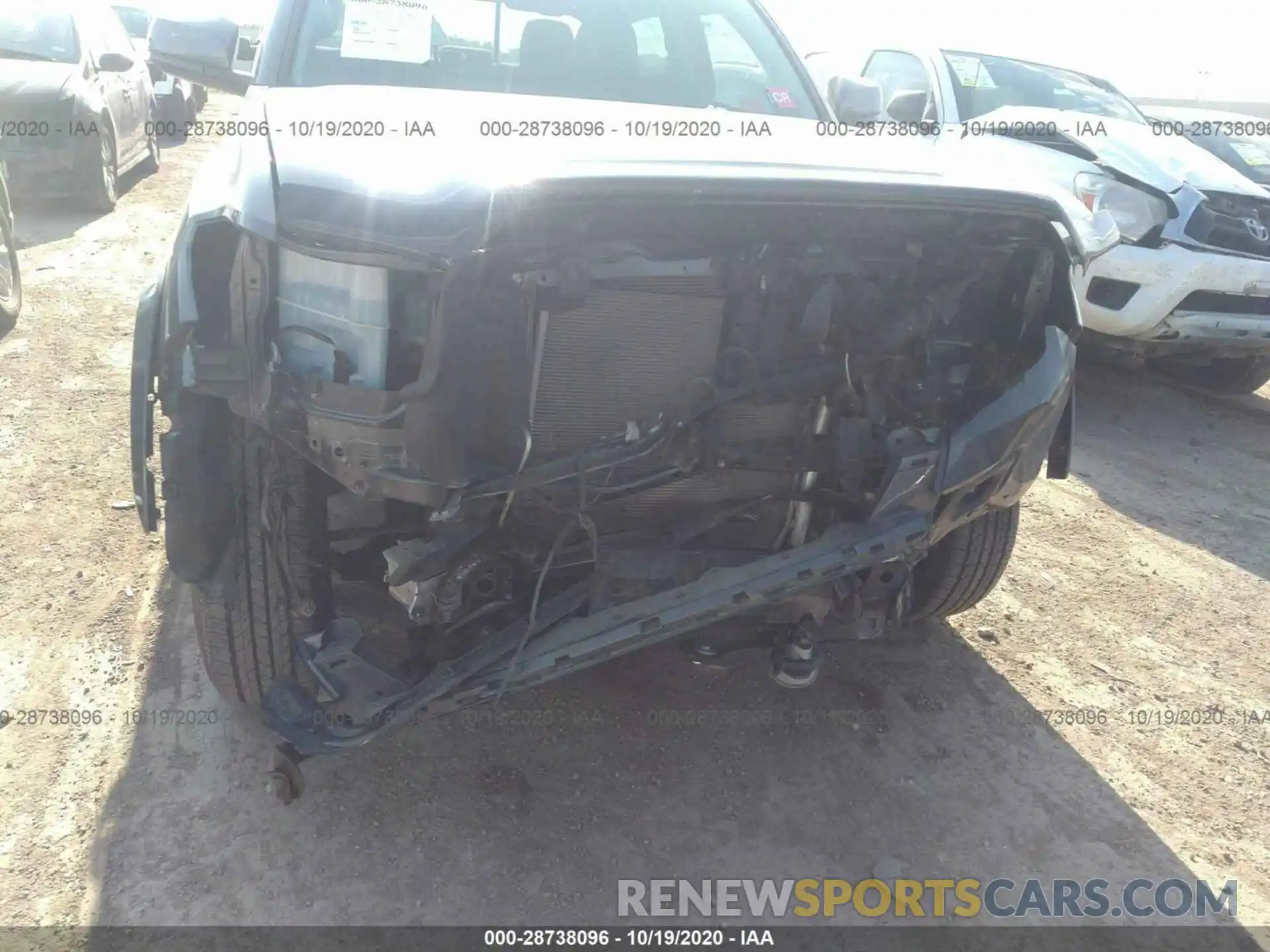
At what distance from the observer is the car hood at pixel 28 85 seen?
6.21 metres

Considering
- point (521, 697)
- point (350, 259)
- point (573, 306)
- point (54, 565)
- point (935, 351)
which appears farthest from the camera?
point (54, 565)

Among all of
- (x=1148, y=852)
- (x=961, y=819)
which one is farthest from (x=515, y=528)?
(x=1148, y=852)

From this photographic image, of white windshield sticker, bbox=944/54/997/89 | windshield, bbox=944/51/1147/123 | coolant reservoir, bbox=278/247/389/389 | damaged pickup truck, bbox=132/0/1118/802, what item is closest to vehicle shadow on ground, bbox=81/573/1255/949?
damaged pickup truck, bbox=132/0/1118/802

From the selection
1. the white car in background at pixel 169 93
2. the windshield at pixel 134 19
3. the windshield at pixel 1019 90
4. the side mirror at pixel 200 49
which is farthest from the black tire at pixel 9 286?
the windshield at pixel 134 19

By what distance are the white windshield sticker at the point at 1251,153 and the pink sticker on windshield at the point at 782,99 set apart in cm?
472

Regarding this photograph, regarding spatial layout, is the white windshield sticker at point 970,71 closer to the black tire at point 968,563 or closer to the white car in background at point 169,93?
the black tire at point 968,563

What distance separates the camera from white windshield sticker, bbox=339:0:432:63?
8.86 ft

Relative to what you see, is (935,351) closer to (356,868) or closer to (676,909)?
(676,909)

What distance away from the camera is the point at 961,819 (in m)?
2.36

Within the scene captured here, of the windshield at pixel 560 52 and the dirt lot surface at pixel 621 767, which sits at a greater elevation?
the windshield at pixel 560 52

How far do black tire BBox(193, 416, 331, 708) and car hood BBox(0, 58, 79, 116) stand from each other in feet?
19.3

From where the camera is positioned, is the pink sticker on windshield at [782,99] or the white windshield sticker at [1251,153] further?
the white windshield sticker at [1251,153]

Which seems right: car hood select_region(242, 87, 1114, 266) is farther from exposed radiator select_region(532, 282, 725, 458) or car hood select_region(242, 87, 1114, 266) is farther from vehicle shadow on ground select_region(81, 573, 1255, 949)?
vehicle shadow on ground select_region(81, 573, 1255, 949)

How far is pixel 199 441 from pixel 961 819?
210 cm
